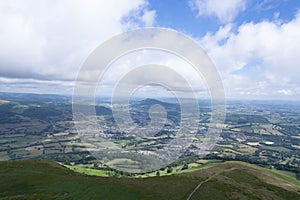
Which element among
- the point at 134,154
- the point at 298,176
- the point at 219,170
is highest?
the point at 219,170

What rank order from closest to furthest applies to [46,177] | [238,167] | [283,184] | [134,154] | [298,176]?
1. [46,177]
2. [283,184]
3. [238,167]
4. [298,176]
5. [134,154]

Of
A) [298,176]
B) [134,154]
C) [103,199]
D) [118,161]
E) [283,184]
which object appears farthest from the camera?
[134,154]

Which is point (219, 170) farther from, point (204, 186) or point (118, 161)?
point (118, 161)

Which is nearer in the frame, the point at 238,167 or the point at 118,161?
the point at 238,167

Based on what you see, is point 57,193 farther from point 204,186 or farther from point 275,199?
point 275,199

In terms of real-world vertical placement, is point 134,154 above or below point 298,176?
below

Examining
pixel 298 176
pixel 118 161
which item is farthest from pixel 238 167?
pixel 118 161

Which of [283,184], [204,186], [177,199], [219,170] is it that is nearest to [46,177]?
[177,199]
